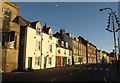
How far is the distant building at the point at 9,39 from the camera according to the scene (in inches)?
1199

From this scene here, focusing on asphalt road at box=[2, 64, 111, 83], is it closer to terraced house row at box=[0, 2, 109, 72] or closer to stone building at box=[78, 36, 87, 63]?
terraced house row at box=[0, 2, 109, 72]

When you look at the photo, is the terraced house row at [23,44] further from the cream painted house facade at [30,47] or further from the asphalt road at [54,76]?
the asphalt road at [54,76]

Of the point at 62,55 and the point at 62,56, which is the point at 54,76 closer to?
the point at 62,55

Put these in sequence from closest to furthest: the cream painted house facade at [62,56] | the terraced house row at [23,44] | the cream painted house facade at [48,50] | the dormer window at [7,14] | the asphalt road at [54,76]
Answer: the asphalt road at [54,76]
the terraced house row at [23,44]
the dormer window at [7,14]
the cream painted house facade at [48,50]
the cream painted house facade at [62,56]

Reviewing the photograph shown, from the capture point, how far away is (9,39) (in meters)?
31.0

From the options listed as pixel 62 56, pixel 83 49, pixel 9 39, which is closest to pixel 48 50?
pixel 62 56

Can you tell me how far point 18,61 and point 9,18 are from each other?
7.22 metres

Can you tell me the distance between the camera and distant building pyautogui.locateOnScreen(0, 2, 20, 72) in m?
30.5

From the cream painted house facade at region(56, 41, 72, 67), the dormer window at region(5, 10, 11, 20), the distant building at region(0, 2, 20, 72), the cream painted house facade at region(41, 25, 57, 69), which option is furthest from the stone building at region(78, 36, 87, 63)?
the dormer window at region(5, 10, 11, 20)

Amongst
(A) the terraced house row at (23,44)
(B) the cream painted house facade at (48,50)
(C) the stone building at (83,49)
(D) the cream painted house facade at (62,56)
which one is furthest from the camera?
(C) the stone building at (83,49)

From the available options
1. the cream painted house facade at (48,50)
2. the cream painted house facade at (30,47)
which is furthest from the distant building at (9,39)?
the cream painted house facade at (48,50)

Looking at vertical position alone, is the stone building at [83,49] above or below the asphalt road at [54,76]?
above

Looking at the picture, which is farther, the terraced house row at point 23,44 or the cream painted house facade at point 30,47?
the cream painted house facade at point 30,47

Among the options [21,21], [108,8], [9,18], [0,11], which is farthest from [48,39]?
[108,8]
